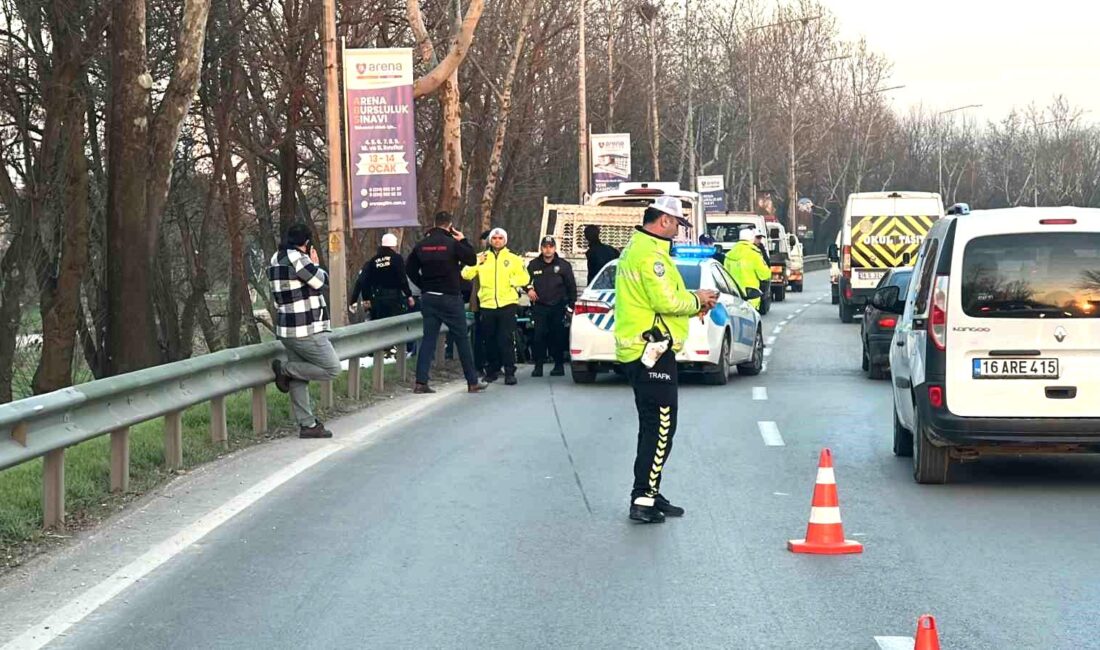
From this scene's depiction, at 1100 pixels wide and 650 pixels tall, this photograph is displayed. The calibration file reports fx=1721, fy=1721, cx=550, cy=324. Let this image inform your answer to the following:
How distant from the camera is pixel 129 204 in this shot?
1969cm

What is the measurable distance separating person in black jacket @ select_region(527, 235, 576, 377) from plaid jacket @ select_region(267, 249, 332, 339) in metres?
6.74

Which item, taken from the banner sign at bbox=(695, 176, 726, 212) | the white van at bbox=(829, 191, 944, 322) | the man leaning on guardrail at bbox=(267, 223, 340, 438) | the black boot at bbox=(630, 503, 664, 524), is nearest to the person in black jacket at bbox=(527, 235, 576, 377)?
the man leaning on guardrail at bbox=(267, 223, 340, 438)

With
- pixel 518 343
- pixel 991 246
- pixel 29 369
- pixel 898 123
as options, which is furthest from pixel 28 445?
pixel 898 123

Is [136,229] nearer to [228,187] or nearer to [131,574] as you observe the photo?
[131,574]

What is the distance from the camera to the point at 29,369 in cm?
3669

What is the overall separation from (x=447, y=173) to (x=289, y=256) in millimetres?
16720

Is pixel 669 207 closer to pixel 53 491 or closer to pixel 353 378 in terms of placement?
pixel 53 491

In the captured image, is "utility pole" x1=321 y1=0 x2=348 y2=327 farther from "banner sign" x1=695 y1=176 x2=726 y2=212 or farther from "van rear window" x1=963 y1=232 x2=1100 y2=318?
"banner sign" x1=695 y1=176 x2=726 y2=212

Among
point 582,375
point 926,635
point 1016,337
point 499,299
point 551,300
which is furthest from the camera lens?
point 551,300

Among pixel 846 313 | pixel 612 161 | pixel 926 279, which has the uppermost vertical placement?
pixel 612 161

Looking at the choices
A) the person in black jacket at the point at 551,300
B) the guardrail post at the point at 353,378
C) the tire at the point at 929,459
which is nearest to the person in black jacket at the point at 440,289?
the guardrail post at the point at 353,378

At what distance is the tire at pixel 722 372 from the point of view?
742 inches

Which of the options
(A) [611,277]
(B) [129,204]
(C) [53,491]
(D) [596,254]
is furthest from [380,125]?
(C) [53,491]

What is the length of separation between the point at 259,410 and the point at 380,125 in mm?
7140
